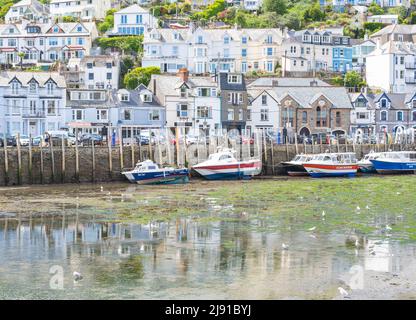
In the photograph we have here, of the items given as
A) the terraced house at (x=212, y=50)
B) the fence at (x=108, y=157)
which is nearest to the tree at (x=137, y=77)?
the terraced house at (x=212, y=50)

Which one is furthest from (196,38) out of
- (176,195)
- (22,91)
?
(176,195)

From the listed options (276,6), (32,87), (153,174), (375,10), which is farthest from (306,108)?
(375,10)

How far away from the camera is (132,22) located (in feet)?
452

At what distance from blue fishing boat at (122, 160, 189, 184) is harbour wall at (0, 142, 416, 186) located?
7.10ft

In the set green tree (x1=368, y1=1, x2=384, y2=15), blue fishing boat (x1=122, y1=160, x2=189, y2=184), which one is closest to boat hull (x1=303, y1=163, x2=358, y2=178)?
blue fishing boat (x1=122, y1=160, x2=189, y2=184)

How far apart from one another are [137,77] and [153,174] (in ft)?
167

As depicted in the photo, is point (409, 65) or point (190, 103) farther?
point (409, 65)

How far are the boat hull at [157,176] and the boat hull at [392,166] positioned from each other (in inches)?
731

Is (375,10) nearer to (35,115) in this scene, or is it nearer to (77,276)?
(35,115)

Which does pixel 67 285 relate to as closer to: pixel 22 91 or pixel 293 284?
pixel 293 284

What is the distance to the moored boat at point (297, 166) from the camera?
6741 centimetres

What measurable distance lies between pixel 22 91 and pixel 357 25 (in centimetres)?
8032

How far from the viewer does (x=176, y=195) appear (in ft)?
165

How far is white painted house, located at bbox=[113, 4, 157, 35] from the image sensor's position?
5399 inches
